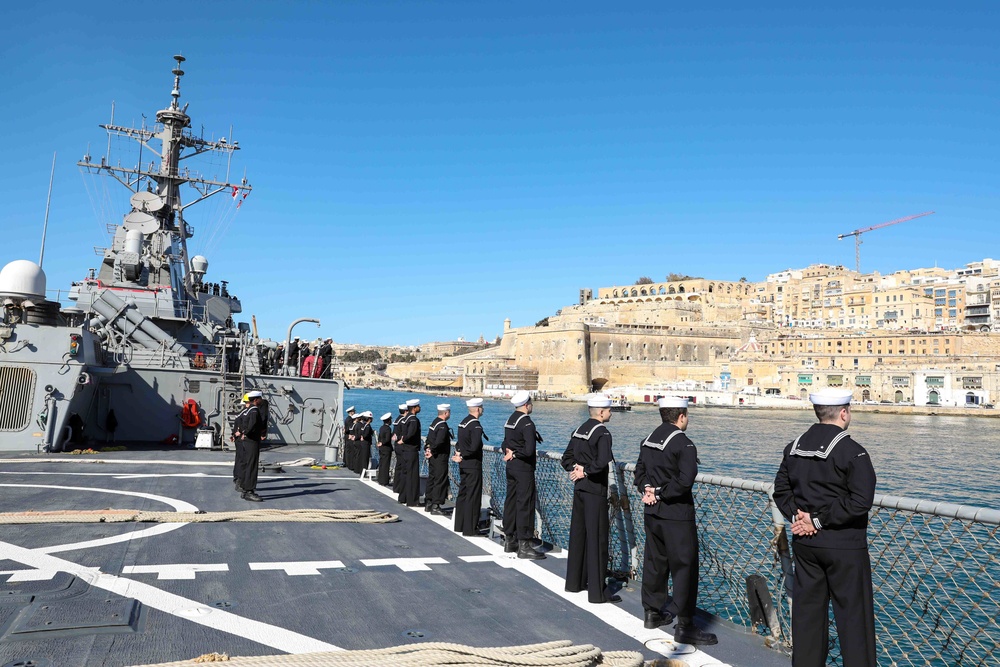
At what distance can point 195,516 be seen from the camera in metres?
7.39

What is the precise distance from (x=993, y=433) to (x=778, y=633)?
5253cm

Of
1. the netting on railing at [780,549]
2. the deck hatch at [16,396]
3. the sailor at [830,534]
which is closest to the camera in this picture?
the sailor at [830,534]

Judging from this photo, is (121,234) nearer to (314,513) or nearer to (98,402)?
(98,402)

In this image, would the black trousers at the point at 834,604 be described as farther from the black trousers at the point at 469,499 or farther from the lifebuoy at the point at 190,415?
the lifebuoy at the point at 190,415

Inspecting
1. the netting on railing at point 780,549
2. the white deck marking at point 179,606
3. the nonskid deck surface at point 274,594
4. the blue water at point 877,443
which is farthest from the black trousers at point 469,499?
the blue water at point 877,443

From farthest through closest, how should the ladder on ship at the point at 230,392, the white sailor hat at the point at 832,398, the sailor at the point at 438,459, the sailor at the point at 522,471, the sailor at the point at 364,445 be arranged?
the ladder on ship at the point at 230,392
the sailor at the point at 364,445
the sailor at the point at 438,459
the sailor at the point at 522,471
the white sailor hat at the point at 832,398

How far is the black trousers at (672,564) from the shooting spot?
4422 mm

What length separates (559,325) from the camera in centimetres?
8888

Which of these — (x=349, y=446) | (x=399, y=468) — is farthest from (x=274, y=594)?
(x=349, y=446)

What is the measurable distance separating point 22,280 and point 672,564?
13362 millimetres

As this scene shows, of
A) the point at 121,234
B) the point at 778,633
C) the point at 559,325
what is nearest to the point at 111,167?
the point at 121,234

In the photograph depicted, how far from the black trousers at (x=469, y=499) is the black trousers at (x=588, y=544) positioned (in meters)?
2.16

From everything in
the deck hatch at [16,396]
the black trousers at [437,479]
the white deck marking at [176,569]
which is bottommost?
the white deck marking at [176,569]

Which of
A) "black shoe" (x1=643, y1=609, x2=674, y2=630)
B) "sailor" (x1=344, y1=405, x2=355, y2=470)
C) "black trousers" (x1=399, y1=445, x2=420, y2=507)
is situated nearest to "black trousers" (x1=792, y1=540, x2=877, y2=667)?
"black shoe" (x1=643, y1=609, x2=674, y2=630)
